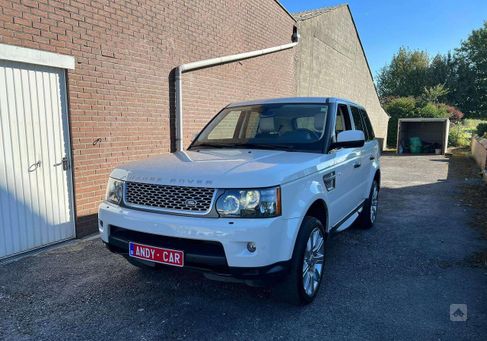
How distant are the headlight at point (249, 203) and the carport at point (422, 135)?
18.8m

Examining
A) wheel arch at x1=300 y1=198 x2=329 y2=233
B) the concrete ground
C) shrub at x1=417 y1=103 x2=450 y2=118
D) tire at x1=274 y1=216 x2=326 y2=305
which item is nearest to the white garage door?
the concrete ground

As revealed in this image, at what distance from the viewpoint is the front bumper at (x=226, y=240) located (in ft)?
8.61

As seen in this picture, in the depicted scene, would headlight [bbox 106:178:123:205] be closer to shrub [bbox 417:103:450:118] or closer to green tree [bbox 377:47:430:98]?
shrub [bbox 417:103:450:118]

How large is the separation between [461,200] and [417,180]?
2.96 metres

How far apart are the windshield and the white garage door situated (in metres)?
2.05

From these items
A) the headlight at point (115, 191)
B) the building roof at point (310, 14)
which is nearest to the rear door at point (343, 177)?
the headlight at point (115, 191)

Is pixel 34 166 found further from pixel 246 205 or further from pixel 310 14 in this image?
pixel 310 14

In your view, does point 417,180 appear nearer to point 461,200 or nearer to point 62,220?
point 461,200

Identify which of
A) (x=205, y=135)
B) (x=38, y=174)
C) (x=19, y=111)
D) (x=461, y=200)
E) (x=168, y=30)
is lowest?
(x=461, y=200)

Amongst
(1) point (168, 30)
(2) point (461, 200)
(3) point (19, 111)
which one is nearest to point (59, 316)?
(3) point (19, 111)

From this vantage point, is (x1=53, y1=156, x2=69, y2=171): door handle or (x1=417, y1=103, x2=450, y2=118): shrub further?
(x1=417, y1=103, x2=450, y2=118): shrub

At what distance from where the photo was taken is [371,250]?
189 inches

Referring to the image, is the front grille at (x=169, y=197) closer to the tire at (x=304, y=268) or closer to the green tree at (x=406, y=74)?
the tire at (x=304, y=268)

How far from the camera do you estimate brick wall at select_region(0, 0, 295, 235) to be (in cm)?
480
